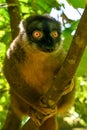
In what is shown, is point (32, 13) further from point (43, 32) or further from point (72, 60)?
point (72, 60)

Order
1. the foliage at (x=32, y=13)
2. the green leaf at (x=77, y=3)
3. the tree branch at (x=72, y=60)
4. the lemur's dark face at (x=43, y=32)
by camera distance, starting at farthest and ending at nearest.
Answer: the foliage at (x=32, y=13), the lemur's dark face at (x=43, y=32), the green leaf at (x=77, y=3), the tree branch at (x=72, y=60)

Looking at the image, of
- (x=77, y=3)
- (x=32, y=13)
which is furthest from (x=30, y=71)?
(x=77, y=3)

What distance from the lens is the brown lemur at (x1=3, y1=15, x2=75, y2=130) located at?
8.43 ft

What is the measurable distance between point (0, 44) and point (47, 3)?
0.53m

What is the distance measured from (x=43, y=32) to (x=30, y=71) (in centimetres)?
48

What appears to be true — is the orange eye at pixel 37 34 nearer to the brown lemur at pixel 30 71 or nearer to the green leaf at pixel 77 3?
the brown lemur at pixel 30 71

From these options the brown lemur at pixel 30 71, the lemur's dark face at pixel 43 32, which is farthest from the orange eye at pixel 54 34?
the brown lemur at pixel 30 71

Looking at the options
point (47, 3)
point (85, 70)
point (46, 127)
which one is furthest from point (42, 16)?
point (46, 127)

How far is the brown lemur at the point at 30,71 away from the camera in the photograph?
101 inches

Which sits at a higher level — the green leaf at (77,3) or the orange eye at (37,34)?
the green leaf at (77,3)

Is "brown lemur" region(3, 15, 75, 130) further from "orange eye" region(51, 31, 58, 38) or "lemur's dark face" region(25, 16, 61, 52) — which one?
"orange eye" region(51, 31, 58, 38)

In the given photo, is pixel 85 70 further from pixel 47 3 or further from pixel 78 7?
pixel 47 3

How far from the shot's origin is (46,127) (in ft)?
8.68

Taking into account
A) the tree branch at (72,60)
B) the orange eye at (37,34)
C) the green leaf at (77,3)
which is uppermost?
the green leaf at (77,3)
